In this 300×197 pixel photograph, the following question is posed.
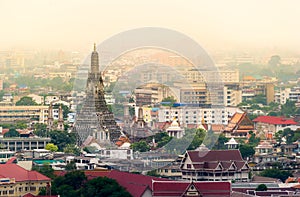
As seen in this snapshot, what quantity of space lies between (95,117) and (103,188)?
1521 centimetres

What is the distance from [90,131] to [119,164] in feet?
Answer: 26.7

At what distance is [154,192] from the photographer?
75.5 feet

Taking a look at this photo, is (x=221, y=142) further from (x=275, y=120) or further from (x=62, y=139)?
(x=275, y=120)

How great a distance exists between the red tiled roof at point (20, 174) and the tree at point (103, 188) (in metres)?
1.11

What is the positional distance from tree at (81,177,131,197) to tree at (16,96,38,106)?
32.0 metres

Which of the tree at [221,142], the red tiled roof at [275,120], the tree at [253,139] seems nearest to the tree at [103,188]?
the tree at [221,142]

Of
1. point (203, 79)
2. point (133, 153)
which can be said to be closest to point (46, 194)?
point (133, 153)

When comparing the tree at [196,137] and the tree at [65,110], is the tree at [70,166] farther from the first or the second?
the tree at [65,110]

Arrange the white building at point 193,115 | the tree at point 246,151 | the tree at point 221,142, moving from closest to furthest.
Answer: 1. the tree at point 246,151
2. the tree at point 221,142
3. the white building at point 193,115

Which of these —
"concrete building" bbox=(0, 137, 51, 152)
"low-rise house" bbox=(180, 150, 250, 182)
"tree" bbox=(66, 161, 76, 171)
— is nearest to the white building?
"concrete building" bbox=(0, 137, 51, 152)

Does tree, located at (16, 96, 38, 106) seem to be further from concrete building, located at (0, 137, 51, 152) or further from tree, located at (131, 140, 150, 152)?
tree, located at (131, 140, 150, 152)

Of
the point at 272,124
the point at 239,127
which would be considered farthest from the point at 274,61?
the point at 239,127

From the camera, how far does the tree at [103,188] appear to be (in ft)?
75.6

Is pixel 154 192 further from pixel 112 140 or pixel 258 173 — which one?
pixel 112 140
